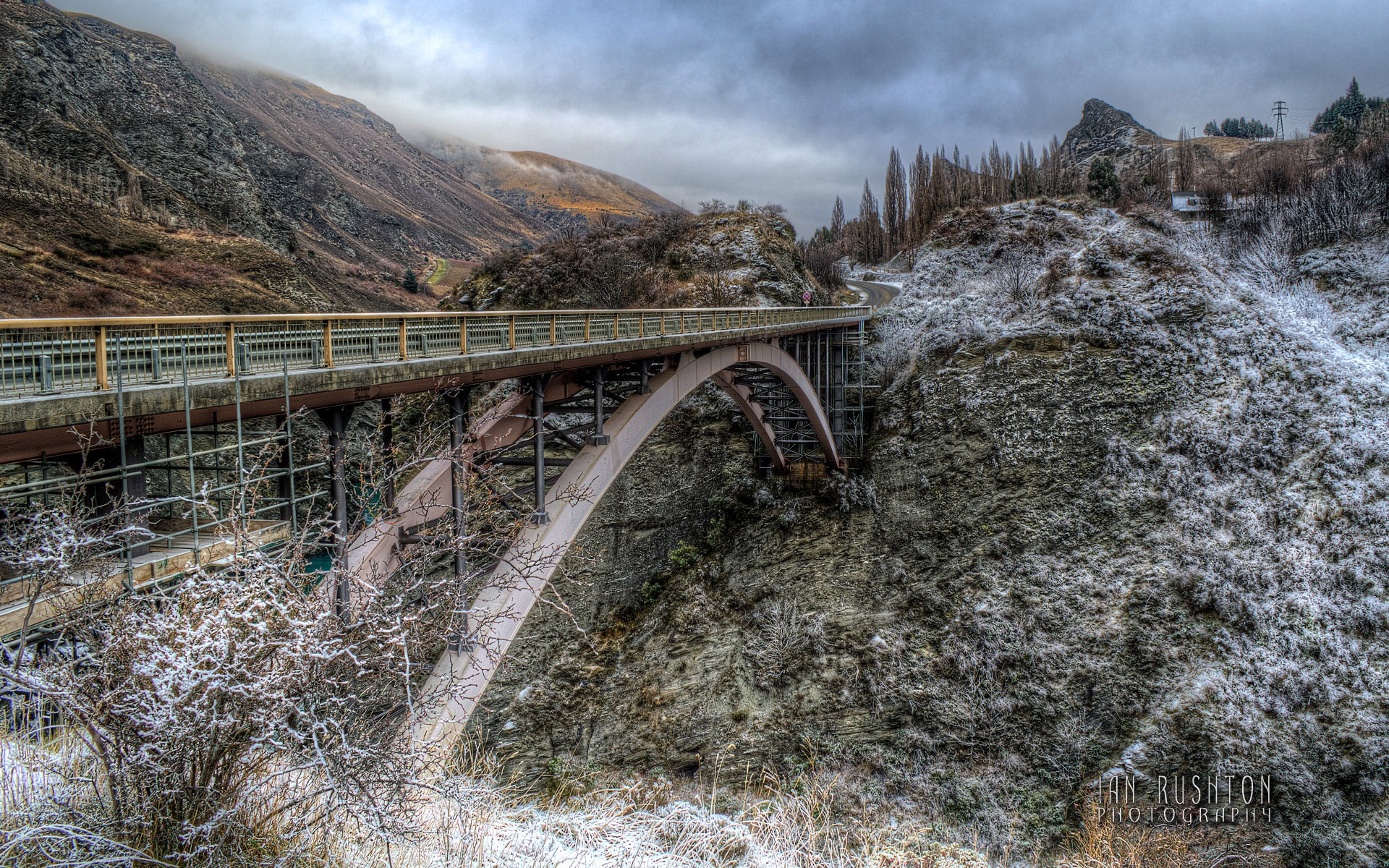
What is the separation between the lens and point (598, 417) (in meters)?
10.6

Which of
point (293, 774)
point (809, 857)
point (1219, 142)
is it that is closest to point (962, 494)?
point (809, 857)

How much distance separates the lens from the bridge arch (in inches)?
243

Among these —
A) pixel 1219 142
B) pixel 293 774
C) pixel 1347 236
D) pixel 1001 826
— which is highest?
pixel 1219 142

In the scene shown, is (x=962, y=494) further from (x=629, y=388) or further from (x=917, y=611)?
(x=629, y=388)

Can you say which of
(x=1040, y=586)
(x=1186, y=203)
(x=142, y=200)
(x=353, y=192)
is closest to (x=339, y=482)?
(x=1040, y=586)

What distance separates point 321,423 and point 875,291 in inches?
1871

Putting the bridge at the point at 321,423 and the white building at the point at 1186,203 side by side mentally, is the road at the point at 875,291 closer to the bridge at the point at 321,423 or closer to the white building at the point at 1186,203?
the white building at the point at 1186,203

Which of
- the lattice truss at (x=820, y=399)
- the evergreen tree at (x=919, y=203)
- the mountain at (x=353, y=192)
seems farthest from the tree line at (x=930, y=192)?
the mountain at (x=353, y=192)

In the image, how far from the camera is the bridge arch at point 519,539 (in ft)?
20.3

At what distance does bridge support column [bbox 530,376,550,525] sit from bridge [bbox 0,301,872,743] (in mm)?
32

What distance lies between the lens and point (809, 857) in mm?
6055

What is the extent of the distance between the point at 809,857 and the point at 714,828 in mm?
992

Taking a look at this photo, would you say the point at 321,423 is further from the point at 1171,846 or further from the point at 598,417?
the point at 1171,846

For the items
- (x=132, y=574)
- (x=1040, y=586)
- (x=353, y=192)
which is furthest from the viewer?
(x=353, y=192)
